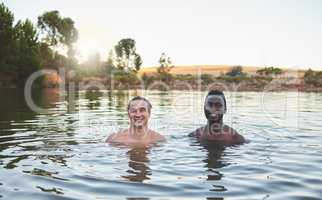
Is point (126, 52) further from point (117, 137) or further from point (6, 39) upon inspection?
point (117, 137)

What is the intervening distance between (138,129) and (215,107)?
6.24ft

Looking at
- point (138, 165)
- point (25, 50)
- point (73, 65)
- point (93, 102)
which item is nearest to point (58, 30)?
point (73, 65)

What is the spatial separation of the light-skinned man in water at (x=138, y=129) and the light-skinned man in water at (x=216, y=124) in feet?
3.85

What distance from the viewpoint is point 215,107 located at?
29.5 feet

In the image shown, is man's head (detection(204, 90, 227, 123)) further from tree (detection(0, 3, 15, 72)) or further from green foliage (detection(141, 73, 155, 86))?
green foliage (detection(141, 73, 155, 86))

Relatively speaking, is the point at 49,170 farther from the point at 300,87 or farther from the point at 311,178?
the point at 300,87

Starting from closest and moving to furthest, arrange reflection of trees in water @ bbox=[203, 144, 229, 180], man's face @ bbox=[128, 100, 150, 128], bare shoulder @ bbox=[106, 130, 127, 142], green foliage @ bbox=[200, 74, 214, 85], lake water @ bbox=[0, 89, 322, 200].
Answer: lake water @ bbox=[0, 89, 322, 200] → reflection of trees in water @ bbox=[203, 144, 229, 180] → man's face @ bbox=[128, 100, 150, 128] → bare shoulder @ bbox=[106, 130, 127, 142] → green foliage @ bbox=[200, 74, 214, 85]

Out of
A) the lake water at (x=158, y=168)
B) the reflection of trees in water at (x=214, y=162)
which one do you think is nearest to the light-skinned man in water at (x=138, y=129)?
the lake water at (x=158, y=168)

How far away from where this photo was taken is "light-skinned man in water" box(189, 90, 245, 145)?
9.02 meters

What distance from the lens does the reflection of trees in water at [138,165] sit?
19.3 ft

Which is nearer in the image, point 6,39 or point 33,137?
point 33,137

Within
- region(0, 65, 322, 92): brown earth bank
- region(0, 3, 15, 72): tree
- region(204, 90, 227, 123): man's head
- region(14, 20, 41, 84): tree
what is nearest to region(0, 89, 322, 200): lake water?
region(204, 90, 227, 123): man's head

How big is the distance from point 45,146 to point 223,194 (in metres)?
5.12

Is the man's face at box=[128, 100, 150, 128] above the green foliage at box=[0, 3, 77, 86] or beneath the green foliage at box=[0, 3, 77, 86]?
beneath
